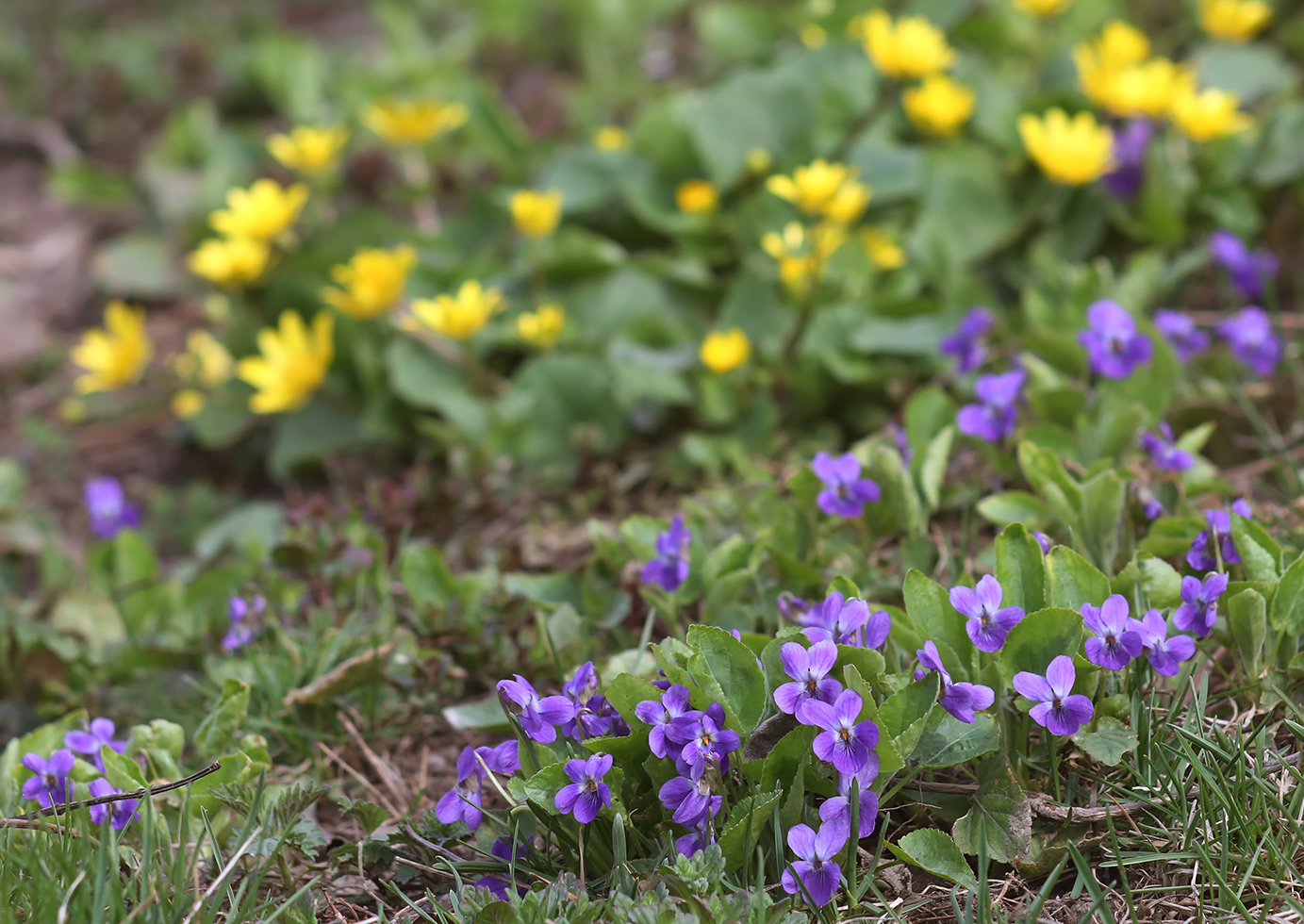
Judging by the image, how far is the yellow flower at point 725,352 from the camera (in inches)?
104

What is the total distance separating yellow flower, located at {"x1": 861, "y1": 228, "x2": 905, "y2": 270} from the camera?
9.55 ft

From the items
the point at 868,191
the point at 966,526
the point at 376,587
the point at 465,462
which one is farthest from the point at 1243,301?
the point at 376,587

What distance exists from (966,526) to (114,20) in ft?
18.0

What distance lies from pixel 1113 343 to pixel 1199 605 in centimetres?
71

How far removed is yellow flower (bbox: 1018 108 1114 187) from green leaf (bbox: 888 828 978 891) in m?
2.02

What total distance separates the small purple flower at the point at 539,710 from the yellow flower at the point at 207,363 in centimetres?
210

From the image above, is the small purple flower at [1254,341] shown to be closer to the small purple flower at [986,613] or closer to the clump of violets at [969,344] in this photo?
the clump of violets at [969,344]

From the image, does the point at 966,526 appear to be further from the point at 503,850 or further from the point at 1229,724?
the point at 503,850

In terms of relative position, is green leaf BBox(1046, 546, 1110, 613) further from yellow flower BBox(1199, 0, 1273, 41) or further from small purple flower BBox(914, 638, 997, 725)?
yellow flower BBox(1199, 0, 1273, 41)

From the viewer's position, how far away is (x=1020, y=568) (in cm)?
155

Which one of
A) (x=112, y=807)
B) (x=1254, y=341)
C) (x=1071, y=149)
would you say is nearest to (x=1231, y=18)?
(x=1071, y=149)

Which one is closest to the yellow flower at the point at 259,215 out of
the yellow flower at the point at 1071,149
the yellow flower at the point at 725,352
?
the yellow flower at the point at 725,352

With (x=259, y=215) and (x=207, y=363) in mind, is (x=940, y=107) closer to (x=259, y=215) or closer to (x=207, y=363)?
(x=259, y=215)

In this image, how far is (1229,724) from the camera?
154 cm
